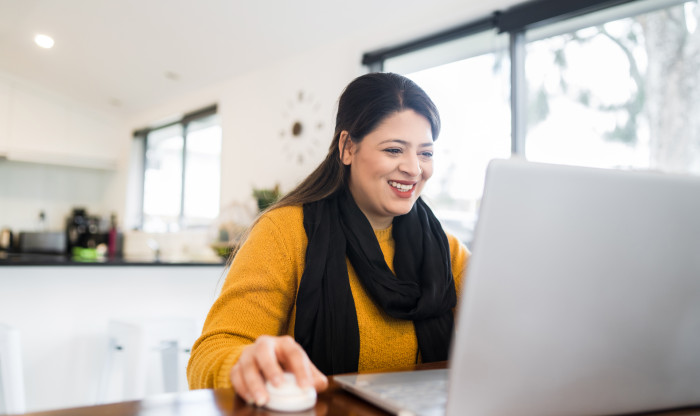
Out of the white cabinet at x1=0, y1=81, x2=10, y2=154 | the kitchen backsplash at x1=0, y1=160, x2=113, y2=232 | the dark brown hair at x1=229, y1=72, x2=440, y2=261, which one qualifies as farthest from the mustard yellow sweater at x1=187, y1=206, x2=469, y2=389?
the kitchen backsplash at x1=0, y1=160, x2=113, y2=232

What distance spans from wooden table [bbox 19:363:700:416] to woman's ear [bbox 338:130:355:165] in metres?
0.78

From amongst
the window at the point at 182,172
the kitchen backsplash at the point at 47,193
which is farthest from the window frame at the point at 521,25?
the kitchen backsplash at the point at 47,193

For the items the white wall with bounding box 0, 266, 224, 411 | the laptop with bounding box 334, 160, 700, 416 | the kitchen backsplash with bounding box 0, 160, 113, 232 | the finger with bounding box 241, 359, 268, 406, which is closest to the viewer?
the laptop with bounding box 334, 160, 700, 416

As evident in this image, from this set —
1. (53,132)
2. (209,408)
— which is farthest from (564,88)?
(53,132)

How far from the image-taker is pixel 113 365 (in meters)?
2.65

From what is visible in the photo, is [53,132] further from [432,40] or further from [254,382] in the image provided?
[254,382]

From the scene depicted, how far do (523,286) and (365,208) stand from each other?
2.85 feet

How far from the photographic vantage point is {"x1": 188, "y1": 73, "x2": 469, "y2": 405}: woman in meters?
1.14

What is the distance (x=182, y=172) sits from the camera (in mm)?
5500

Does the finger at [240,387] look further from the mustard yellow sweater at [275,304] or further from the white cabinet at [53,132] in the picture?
the white cabinet at [53,132]

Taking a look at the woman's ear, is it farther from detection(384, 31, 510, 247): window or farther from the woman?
detection(384, 31, 510, 247): window

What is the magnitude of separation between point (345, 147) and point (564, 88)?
1.87 metres

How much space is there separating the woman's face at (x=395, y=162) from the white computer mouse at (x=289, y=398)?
733 mm

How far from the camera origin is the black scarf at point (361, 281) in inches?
45.9
